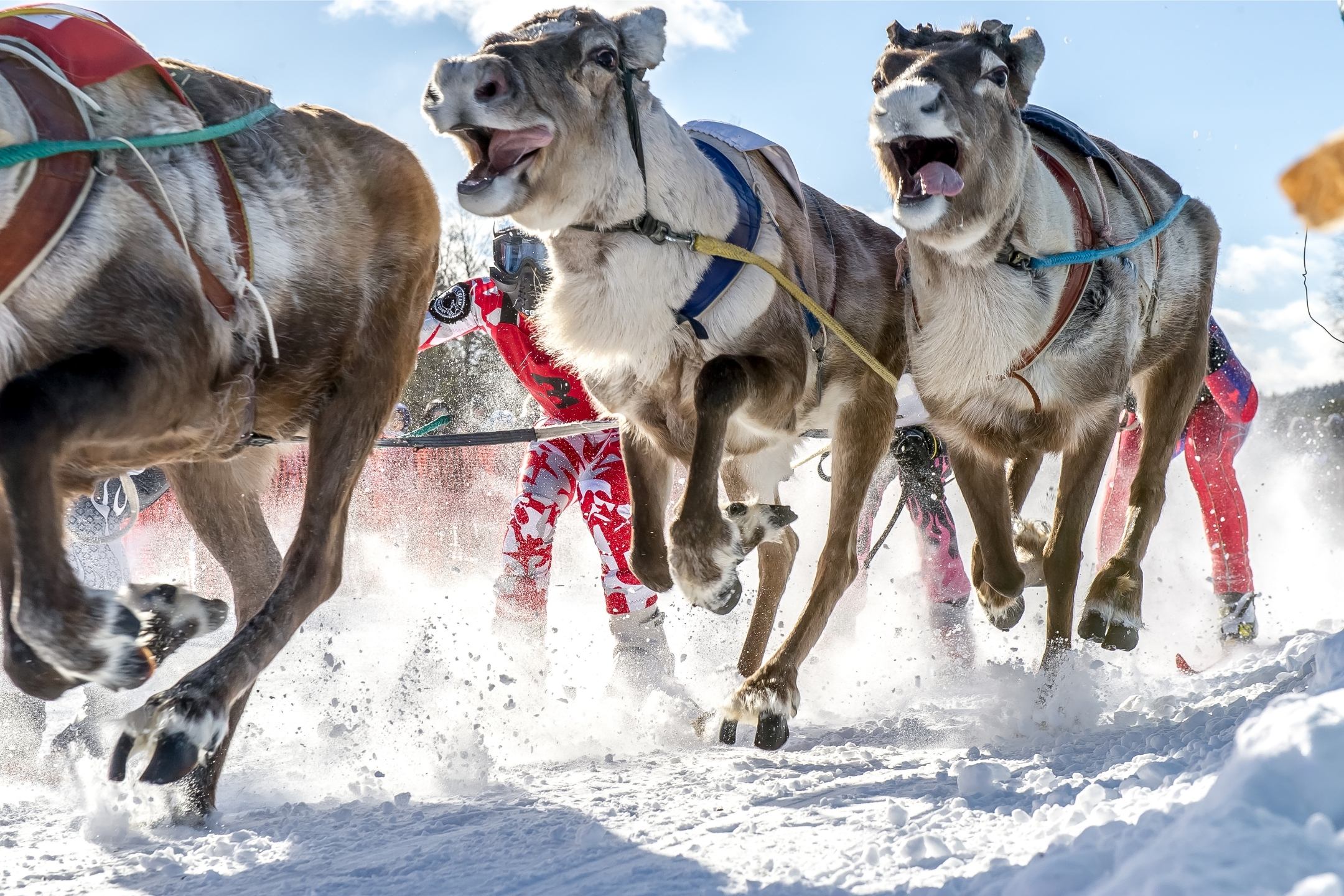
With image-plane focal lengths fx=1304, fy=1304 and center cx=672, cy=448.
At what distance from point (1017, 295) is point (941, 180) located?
515 mm

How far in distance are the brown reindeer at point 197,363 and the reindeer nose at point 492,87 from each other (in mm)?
626

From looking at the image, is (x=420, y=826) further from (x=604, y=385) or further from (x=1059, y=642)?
(x=1059, y=642)

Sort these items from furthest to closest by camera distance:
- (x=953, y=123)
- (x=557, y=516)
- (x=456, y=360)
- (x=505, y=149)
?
1. (x=456, y=360)
2. (x=557, y=516)
3. (x=953, y=123)
4. (x=505, y=149)

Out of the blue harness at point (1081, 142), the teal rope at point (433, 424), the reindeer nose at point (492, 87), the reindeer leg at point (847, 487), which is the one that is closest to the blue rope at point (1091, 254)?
the blue harness at point (1081, 142)

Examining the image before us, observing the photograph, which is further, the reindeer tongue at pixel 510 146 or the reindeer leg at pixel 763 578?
the reindeer leg at pixel 763 578

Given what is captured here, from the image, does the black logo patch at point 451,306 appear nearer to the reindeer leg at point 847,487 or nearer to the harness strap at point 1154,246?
the reindeer leg at point 847,487

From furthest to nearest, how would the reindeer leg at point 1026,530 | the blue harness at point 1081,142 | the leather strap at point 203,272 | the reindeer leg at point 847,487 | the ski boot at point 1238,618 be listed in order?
the ski boot at point 1238,618 < the reindeer leg at point 1026,530 < the reindeer leg at point 847,487 < the blue harness at point 1081,142 < the leather strap at point 203,272

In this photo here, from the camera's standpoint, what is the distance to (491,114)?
3352mm

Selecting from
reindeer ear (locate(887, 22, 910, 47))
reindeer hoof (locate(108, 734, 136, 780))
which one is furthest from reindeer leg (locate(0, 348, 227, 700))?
reindeer ear (locate(887, 22, 910, 47))

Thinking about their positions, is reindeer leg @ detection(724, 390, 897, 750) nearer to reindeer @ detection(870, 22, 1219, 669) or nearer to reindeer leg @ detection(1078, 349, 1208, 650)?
reindeer @ detection(870, 22, 1219, 669)

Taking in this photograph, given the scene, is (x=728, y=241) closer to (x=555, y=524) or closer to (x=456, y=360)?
(x=555, y=524)

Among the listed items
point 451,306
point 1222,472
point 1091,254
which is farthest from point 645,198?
point 1222,472

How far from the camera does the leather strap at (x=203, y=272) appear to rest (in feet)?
10.3

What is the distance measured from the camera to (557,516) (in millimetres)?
5469
